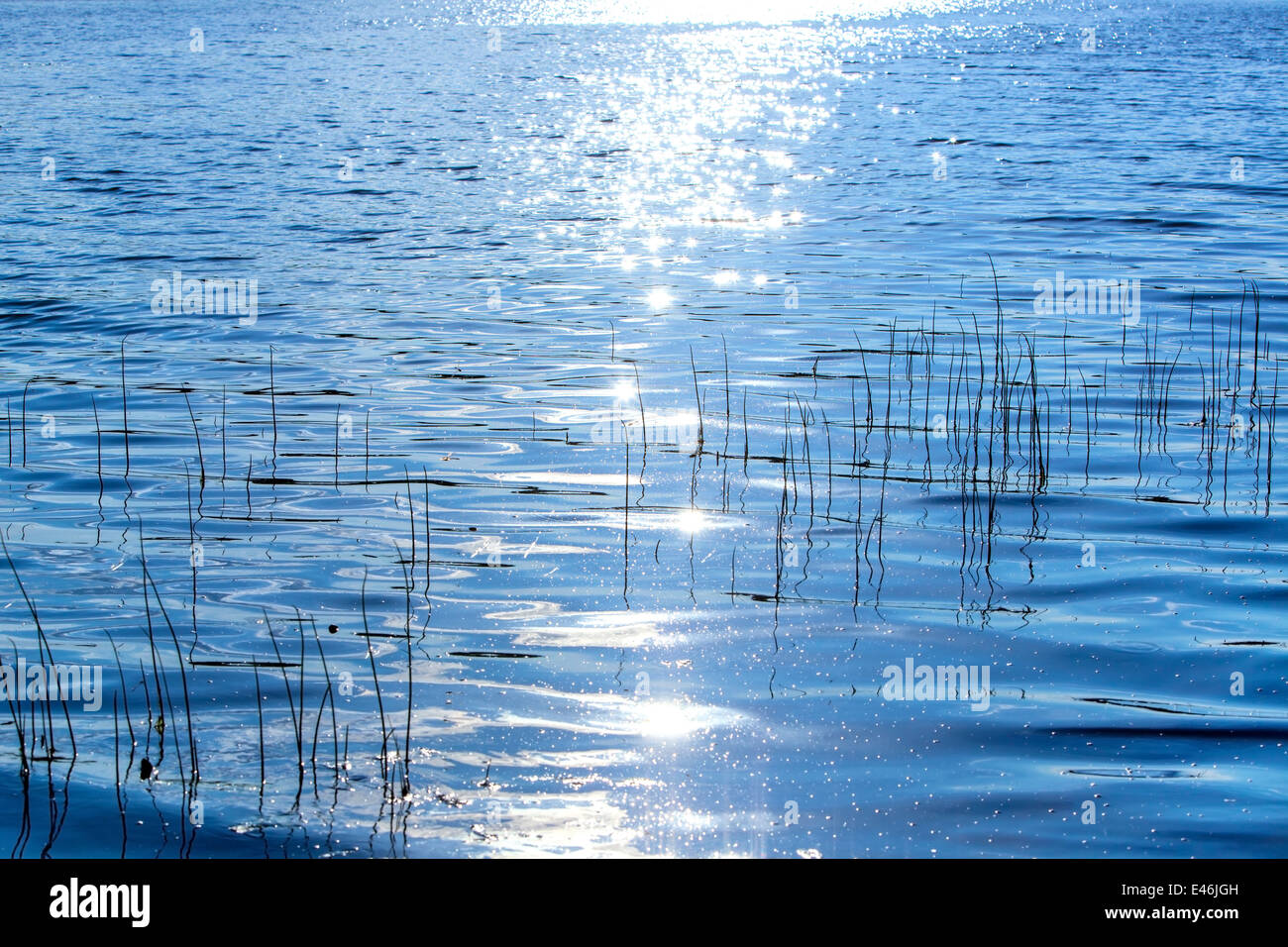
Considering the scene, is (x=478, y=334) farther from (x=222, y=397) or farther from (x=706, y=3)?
(x=706, y=3)

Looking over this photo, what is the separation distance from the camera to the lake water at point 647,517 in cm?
601

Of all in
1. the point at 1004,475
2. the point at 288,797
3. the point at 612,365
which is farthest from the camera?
the point at 612,365

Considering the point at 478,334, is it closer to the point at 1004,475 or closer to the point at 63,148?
the point at 1004,475

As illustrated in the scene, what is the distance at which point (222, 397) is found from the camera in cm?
1295

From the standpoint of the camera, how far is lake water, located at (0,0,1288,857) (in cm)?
601

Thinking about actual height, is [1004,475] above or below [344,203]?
below

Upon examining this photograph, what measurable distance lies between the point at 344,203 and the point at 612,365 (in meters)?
12.9

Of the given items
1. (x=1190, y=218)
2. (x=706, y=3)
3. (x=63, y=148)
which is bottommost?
(x=1190, y=218)

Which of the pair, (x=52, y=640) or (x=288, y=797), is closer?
(x=288, y=797)

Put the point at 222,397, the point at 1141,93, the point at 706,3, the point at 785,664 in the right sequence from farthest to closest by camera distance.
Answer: the point at 706,3 < the point at 1141,93 < the point at 222,397 < the point at 785,664

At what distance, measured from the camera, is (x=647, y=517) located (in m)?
9.58

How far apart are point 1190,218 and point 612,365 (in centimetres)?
1340

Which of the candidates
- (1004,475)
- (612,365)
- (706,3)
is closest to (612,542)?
(1004,475)

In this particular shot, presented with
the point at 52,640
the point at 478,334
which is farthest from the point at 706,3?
the point at 52,640
